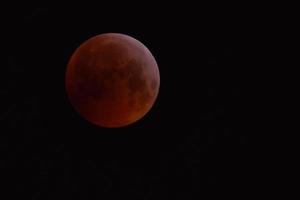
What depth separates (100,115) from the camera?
583 cm

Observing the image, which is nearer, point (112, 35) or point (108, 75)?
point (108, 75)

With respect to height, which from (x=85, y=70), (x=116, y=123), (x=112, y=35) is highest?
(x=112, y=35)

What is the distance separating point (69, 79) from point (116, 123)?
0.85m

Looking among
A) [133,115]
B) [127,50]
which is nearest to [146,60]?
[127,50]

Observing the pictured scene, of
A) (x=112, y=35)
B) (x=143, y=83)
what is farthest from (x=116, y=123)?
(x=112, y=35)

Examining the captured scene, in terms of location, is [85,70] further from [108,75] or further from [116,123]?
[116,123]

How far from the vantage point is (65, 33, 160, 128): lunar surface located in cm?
560

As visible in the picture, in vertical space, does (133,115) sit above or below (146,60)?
below

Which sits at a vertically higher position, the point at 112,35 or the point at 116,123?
the point at 112,35

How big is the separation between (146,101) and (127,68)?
1.84ft

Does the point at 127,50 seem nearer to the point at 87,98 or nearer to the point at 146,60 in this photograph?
the point at 146,60

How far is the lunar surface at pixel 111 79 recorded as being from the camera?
5.60 m

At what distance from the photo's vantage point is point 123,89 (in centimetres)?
562

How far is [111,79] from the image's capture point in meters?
5.59
